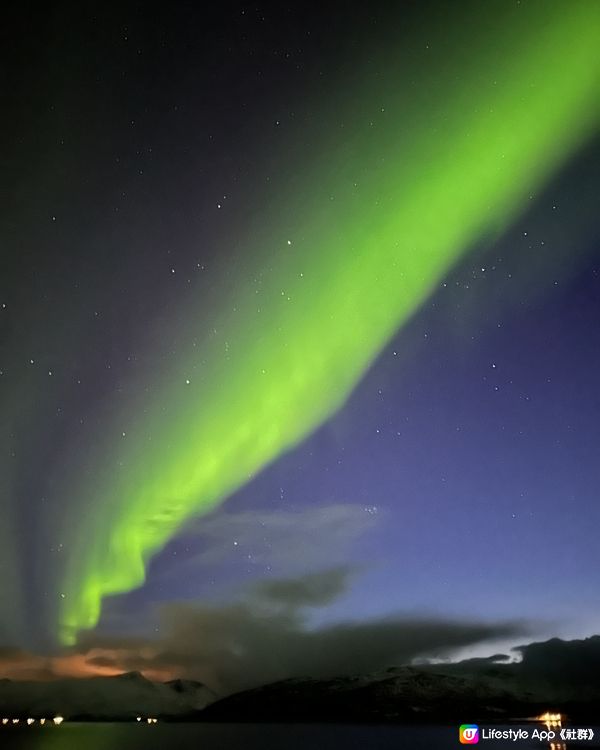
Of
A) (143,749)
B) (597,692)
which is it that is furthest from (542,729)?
(143,749)

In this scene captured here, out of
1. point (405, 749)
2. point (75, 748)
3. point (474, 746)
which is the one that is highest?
point (474, 746)

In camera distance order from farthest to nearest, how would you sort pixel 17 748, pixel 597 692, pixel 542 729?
pixel 17 748, pixel 597 692, pixel 542 729

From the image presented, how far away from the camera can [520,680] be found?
200 metres

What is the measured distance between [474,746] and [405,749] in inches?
5568

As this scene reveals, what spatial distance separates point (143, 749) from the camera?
488 ft

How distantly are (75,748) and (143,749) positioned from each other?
617 inches

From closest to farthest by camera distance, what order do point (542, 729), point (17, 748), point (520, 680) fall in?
point (542, 729) → point (17, 748) → point (520, 680)

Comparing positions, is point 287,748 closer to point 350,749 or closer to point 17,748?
point 350,749

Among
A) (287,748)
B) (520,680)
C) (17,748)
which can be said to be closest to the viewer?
(17,748)

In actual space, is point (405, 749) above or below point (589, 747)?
below

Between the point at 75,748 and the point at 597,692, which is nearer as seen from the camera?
the point at 597,692

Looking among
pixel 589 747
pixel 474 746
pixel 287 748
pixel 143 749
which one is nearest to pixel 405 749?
pixel 287 748

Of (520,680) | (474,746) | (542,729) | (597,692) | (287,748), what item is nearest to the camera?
(542,729)

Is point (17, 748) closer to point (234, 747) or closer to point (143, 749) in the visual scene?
point (143, 749)
